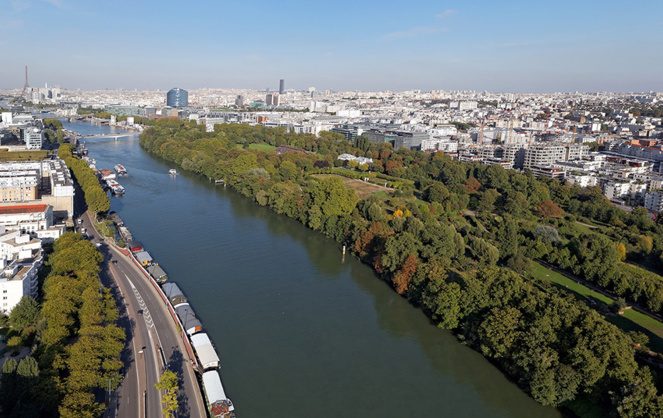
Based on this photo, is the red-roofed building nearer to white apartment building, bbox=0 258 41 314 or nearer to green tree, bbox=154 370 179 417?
white apartment building, bbox=0 258 41 314

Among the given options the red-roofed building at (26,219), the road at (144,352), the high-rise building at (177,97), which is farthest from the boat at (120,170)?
the high-rise building at (177,97)

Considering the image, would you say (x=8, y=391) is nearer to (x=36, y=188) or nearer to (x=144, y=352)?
(x=144, y=352)

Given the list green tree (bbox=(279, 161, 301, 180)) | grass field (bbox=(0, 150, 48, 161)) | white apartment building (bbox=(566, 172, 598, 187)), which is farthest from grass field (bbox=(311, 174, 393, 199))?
grass field (bbox=(0, 150, 48, 161))

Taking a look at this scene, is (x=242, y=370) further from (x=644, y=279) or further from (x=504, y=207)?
(x=504, y=207)

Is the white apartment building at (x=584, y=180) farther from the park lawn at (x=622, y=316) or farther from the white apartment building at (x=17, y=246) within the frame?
the white apartment building at (x=17, y=246)

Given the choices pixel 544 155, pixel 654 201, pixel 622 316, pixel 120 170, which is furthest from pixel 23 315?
pixel 544 155

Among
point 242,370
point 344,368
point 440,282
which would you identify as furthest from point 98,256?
point 440,282

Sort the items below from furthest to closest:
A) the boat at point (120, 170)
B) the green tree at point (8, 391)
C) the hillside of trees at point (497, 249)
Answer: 1. the boat at point (120, 170)
2. the hillside of trees at point (497, 249)
3. the green tree at point (8, 391)
